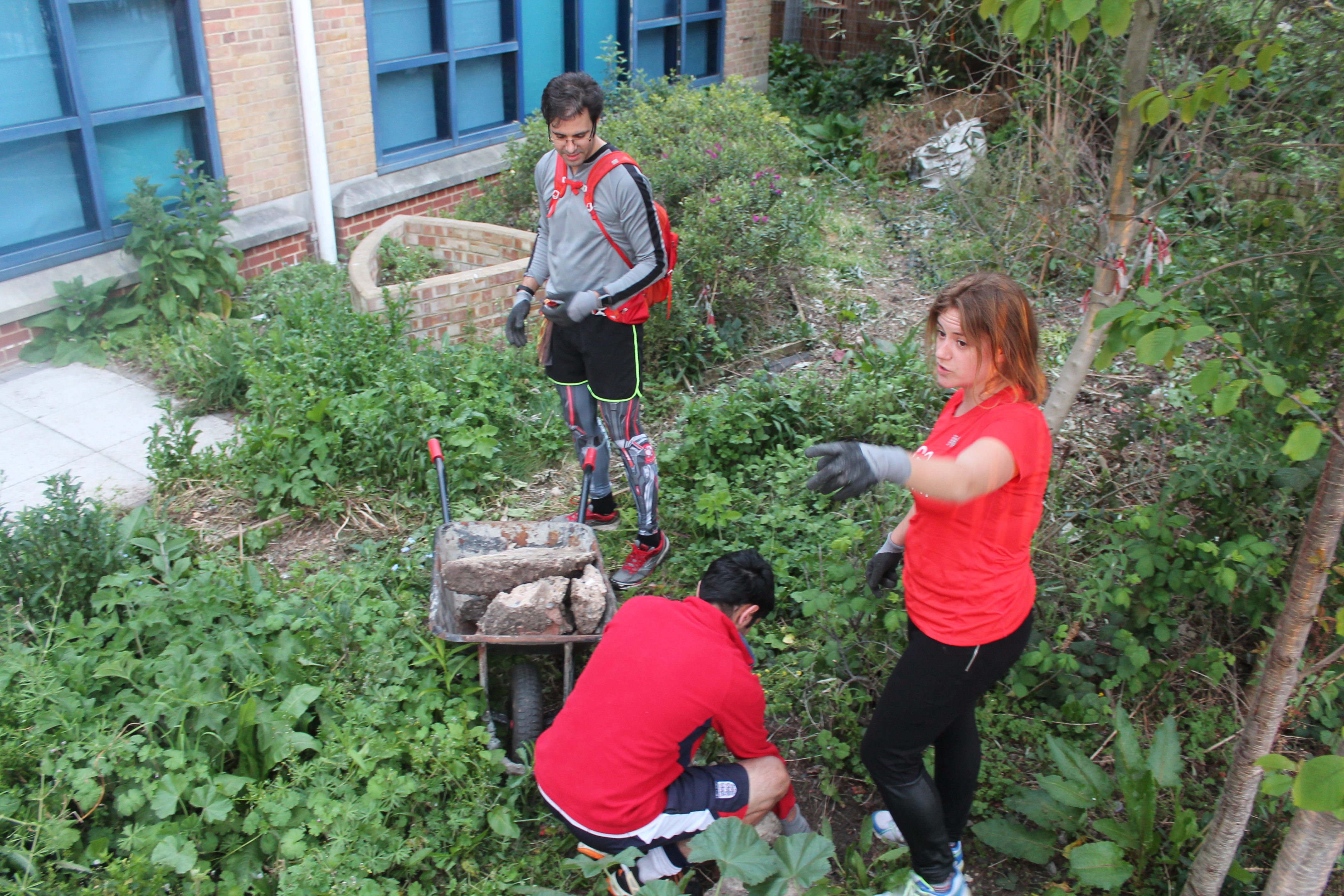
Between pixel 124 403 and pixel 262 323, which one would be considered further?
pixel 262 323

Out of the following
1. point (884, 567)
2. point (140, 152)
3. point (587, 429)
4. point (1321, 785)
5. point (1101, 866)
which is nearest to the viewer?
point (1321, 785)

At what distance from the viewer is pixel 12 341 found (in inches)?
226

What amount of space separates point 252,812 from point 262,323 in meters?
4.15

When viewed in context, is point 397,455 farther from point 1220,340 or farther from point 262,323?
point 1220,340

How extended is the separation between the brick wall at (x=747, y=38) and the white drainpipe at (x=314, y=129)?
584 cm

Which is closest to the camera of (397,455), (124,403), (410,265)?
(397,455)

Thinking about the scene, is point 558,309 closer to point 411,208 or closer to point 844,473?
point 844,473

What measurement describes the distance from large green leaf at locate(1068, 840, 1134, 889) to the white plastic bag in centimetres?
719

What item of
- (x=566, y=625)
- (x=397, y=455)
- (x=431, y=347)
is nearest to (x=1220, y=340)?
(x=566, y=625)

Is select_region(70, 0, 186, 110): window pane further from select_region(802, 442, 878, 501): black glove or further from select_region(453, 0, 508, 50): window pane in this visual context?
select_region(802, 442, 878, 501): black glove

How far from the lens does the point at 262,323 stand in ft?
20.3

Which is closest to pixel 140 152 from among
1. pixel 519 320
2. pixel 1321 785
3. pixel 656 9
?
pixel 519 320

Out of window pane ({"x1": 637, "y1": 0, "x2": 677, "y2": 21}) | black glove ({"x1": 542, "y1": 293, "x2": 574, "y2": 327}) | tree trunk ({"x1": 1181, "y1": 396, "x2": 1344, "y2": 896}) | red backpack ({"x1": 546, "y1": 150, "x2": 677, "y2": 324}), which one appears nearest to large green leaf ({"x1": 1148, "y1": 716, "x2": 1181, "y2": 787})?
tree trunk ({"x1": 1181, "y1": 396, "x2": 1344, "y2": 896})

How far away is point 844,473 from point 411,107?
23.9 ft
